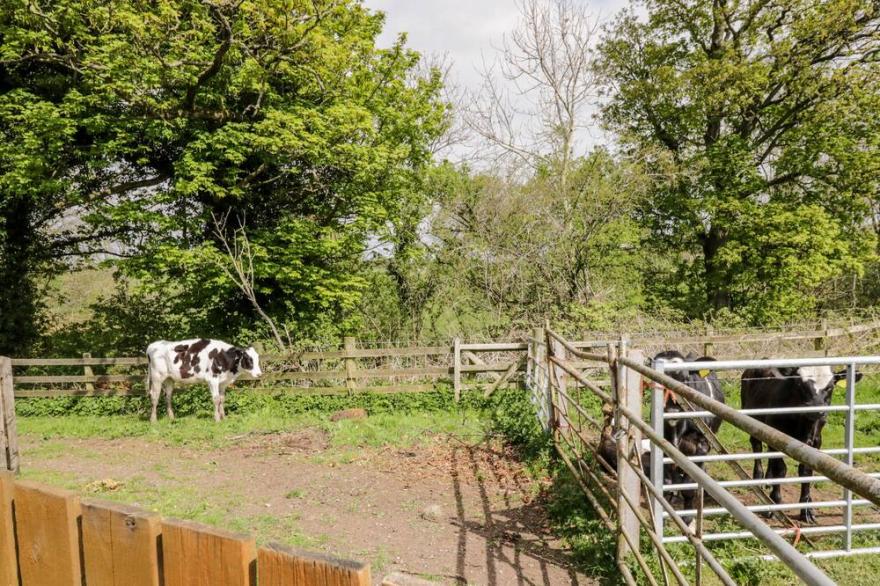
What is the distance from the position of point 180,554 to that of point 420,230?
50.3 ft

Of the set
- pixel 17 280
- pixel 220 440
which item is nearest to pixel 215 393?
pixel 220 440

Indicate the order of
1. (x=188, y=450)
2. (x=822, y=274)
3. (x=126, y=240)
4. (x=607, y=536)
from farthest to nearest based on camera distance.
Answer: (x=822, y=274) → (x=126, y=240) → (x=188, y=450) → (x=607, y=536)

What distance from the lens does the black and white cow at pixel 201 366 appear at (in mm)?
10188

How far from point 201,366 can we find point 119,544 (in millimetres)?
9882

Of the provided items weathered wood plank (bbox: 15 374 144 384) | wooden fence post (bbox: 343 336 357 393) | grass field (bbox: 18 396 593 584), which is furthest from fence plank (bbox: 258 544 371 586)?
weathered wood plank (bbox: 15 374 144 384)

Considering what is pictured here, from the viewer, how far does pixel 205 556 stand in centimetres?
110

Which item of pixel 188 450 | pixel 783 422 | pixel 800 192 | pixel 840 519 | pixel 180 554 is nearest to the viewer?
pixel 180 554

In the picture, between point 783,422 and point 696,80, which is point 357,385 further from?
point 696,80

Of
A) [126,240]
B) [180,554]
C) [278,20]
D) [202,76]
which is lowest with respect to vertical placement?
[180,554]

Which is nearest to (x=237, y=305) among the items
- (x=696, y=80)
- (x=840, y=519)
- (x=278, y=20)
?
(x=278, y=20)

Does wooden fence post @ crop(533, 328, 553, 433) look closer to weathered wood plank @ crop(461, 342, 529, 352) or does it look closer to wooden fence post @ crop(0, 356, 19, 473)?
weathered wood plank @ crop(461, 342, 529, 352)

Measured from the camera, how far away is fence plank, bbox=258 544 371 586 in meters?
0.94

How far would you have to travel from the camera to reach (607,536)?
4508 mm

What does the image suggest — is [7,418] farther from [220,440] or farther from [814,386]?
[814,386]
